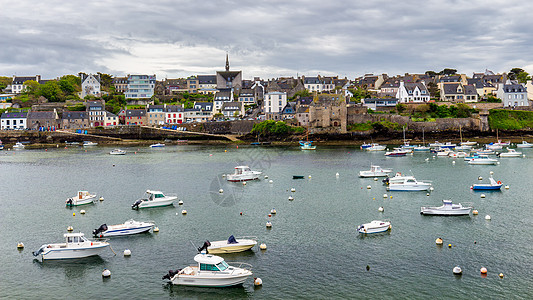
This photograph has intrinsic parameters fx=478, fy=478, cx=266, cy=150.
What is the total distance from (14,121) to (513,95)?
3963 inches

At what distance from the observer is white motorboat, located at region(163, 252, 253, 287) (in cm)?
1916

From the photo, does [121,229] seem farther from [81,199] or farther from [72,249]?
[81,199]

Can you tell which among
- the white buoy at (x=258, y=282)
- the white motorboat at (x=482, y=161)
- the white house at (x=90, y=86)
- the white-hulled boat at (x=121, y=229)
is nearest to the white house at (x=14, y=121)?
the white house at (x=90, y=86)

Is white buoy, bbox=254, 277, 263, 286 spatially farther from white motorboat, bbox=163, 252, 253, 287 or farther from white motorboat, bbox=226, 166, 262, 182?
white motorboat, bbox=226, 166, 262, 182

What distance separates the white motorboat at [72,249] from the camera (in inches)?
897

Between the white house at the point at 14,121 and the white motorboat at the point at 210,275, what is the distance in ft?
292

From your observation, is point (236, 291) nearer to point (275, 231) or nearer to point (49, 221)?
point (275, 231)

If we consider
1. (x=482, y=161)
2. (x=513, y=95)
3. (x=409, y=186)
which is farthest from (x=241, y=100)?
(x=409, y=186)

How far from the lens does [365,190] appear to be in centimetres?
3916

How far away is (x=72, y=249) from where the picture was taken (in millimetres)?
22828

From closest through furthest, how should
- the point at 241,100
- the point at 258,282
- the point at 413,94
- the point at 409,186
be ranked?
the point at 258,282 < the point at 409,186 < the point at 413,94 < the point at 241,100

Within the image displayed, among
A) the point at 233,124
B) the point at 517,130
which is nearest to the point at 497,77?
the point at 517,130

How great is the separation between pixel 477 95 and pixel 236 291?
308 feet

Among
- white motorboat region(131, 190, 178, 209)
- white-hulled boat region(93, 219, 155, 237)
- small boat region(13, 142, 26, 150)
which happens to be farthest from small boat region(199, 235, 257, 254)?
small boat region(13, 142, 26, 150)
